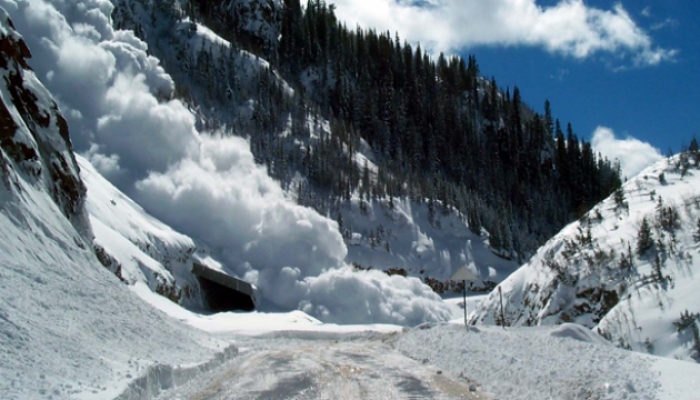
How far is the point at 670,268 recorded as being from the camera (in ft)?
50.9

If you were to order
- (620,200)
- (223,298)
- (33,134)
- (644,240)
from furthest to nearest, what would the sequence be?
1. (223,298)
2. (620,200)
3. (33,134)
4. (644,240)

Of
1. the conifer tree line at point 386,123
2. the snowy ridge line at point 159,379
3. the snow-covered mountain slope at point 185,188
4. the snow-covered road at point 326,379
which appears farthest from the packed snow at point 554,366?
the conifer tree line at point 386,123

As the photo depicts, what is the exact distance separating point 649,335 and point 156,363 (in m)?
10.6

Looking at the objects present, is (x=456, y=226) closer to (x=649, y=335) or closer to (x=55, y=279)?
(x=649, y=335)

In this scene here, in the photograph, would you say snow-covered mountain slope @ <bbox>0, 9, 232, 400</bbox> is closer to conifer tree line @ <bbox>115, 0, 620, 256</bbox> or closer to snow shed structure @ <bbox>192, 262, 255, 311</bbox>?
snow shed structure @ <bbox>192, 262, 255, 311</bbox>

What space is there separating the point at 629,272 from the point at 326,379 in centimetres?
948

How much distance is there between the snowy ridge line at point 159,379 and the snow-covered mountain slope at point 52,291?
134 mm

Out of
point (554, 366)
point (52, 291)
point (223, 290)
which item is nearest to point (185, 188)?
point (223, 290)

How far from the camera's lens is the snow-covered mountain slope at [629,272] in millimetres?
13969

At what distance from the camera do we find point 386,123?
79750 mm

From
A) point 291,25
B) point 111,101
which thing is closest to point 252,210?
point 111,101

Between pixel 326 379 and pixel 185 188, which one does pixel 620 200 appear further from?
pixel 185 188

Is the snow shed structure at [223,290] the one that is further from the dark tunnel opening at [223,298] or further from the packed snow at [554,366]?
the packed snow at [554,366]

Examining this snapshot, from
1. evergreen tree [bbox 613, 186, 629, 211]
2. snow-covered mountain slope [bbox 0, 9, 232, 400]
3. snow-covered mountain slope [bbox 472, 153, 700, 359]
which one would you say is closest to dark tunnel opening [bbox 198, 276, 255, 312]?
snow-covered mountain slope [bbox 0, 9, 232, 400]
